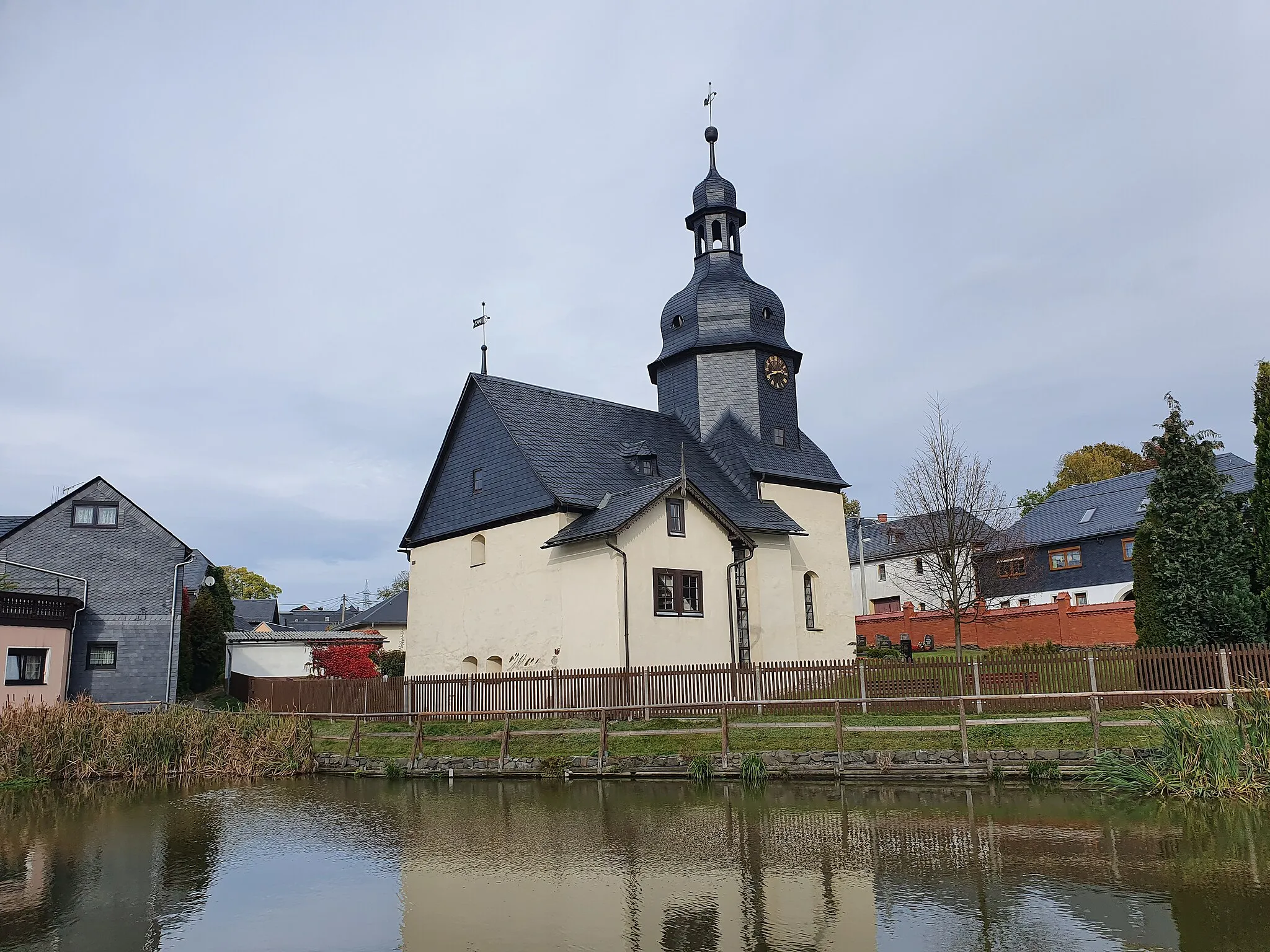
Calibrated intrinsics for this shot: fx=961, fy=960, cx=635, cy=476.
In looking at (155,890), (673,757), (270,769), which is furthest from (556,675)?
(155,890)

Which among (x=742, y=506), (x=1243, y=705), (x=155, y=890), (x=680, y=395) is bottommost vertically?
(x=155, y=890)

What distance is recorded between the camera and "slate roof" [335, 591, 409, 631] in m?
54.4

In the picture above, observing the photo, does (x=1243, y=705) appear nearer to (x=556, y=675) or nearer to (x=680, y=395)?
(x=556, y=675)

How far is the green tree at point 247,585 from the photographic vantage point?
304 feet

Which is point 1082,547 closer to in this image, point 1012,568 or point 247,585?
point 1012,568

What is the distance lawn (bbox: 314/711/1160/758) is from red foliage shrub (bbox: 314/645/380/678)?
13.1 meters

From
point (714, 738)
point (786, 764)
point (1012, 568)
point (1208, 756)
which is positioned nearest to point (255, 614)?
point (1012, 568)

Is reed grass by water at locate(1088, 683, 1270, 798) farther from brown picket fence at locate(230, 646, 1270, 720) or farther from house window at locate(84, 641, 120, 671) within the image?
house window at locate(84, 641, 120, 671)

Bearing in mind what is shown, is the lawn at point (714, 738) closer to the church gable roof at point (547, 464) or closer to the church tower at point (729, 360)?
the church gable roof at point (547, 464)

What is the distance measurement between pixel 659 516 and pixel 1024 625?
2204 cm

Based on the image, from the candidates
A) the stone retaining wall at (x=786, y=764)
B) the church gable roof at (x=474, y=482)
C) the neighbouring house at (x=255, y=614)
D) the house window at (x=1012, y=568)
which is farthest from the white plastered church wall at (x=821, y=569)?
the neighbouring house at (x=255, y=614)

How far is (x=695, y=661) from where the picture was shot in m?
25.4

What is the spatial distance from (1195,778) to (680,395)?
74.5 ft

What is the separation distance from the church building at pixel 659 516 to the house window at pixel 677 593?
52mm
